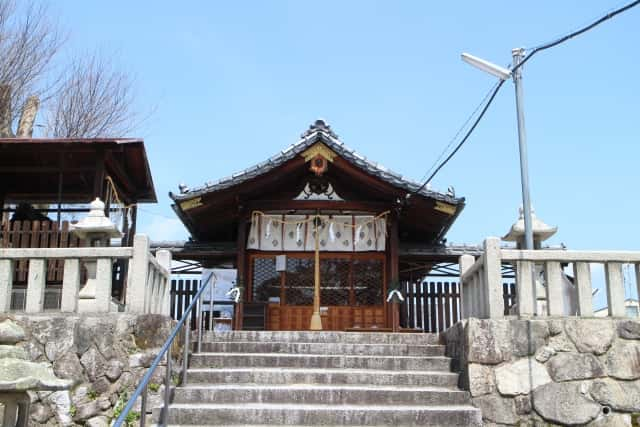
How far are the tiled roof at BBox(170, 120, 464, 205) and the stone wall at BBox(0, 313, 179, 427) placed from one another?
239 inches

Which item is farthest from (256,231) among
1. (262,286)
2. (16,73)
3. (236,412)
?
(16,73)

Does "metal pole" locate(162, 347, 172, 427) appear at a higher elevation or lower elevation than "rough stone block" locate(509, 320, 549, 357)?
lower

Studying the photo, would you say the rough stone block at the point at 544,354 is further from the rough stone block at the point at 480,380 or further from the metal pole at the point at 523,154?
the metal pole at the point at 523,154

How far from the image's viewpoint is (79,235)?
9.99 m

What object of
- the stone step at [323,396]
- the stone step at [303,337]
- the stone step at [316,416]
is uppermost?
the stone step at [303,337]

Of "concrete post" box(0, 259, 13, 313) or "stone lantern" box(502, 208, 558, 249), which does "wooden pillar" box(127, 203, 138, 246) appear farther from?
"stone lantern" box(502, 208, 558, 249)

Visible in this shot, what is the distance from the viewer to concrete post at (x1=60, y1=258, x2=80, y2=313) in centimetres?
782

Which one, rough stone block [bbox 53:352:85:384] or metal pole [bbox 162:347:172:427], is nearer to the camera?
metal pole [bbox 162:347:172:427]

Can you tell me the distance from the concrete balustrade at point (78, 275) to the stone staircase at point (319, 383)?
1210 millimetres

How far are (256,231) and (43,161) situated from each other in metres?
4.63

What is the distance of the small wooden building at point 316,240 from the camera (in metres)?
14.0

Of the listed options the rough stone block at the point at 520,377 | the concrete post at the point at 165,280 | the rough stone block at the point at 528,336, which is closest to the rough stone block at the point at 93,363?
the concrete post at the point at 165,280

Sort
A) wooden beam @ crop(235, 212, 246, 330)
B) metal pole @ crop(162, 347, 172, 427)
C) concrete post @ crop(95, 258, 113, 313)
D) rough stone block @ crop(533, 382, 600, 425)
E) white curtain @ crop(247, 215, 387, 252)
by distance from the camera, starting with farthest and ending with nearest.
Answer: white curtain @ crop(247, 215, 387, 252) < wooden beam @ crop(235, 212, 246, 330) < concrete post @ crop(95, 258, 113, 313) < rough stone block @ crop(533, 382, 600, 425) < metal pole @ crop(162, 347, 172, 427)

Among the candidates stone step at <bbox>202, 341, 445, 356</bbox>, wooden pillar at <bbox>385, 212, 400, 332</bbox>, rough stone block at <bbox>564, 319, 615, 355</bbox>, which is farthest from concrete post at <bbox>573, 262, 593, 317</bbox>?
wooden pillar at <bbox>385, 212, 400, 332</bbox>
